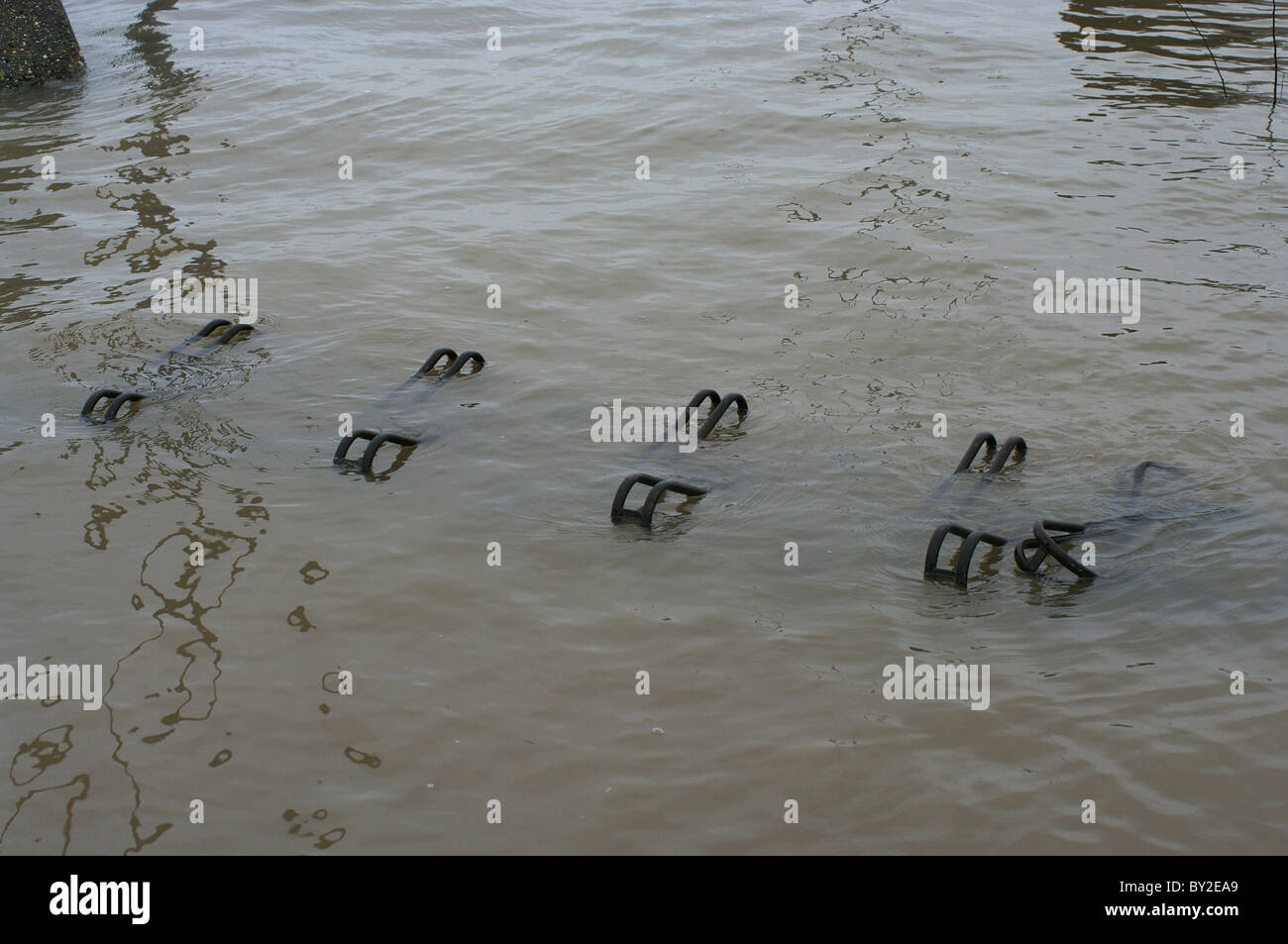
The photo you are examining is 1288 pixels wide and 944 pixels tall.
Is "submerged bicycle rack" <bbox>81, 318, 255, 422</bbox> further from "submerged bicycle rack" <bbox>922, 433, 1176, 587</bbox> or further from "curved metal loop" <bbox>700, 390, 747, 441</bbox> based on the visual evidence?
"submerged bicycle rack" <bbox>922, 433, 1176, 587</bbox>

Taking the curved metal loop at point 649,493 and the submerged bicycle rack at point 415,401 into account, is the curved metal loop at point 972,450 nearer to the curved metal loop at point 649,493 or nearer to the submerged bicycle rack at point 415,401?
the curved metal loop at point 649,493

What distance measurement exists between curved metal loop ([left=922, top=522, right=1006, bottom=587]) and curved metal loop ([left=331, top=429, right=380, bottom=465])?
10.1 ft

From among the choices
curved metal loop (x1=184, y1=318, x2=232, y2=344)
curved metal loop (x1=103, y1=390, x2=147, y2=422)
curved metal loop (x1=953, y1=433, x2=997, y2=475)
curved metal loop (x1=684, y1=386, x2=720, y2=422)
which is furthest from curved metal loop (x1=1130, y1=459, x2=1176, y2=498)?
curved metal loop (x1=184, y1=318, x2=232, y2=344)

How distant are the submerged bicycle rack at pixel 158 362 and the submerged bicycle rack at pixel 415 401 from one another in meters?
1.41

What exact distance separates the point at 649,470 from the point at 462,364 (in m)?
1.80

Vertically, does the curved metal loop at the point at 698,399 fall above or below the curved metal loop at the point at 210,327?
above

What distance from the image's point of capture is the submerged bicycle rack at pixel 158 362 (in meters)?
6.99

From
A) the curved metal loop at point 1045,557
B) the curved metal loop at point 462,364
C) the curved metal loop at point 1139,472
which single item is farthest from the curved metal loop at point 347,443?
the curved metal loop at point 1139,472

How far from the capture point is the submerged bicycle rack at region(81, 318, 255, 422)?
699 centimetres

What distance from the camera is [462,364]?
7.68 metres

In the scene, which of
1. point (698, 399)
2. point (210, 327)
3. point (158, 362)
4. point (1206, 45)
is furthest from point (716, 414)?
point (1206, 45)

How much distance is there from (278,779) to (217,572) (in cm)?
156

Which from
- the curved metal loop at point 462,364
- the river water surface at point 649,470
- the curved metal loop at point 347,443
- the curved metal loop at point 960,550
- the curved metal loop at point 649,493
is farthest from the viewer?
the curved metal loop at point 462,364
